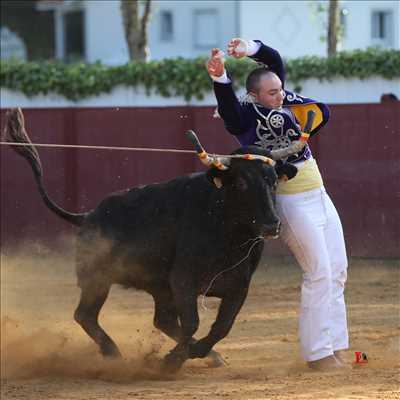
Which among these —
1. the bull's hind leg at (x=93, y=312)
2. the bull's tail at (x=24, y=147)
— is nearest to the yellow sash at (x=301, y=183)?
the bull's hind leg at (x=93, y=312)

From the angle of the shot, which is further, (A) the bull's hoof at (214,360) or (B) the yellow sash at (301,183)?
(A) the bull's hoof at (214,360)

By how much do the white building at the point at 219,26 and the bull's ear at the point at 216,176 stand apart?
65.0ft

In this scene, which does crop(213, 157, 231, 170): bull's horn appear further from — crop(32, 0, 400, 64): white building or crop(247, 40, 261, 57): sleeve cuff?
crop(32, 0, 400, 64): white building

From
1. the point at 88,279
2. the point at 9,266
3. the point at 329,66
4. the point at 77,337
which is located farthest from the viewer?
the point at 329,66

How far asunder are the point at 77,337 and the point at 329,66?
31.3 ft

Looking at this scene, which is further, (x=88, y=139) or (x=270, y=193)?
(x=88, y=139)

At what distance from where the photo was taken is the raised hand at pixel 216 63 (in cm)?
570

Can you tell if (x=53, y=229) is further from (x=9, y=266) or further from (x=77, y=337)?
(x=77, y=337)

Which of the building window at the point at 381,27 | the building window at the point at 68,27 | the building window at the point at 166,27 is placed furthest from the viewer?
the building window at the point at 68,27

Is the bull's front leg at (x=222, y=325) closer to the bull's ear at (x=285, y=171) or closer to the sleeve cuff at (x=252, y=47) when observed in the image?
the bull's ear at (x=285, y=171)

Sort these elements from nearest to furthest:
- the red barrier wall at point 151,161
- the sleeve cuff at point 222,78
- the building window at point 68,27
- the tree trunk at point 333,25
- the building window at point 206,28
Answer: the sleeve cuff at point 222,78 → the red barrier wall at point 151,161 → the tree trunk at point 333,25 → the building window at point 206,28 → the building window at point 68,27

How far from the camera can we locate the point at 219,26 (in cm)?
3080

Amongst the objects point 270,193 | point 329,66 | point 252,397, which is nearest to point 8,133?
point 270,193

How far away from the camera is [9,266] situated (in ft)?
39.4
